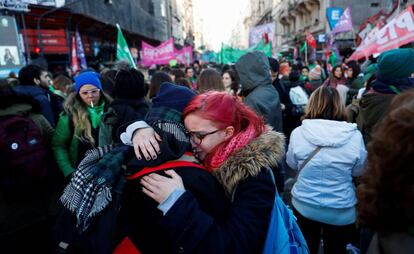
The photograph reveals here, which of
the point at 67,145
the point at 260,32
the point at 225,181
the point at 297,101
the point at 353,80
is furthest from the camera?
the point at 260,32

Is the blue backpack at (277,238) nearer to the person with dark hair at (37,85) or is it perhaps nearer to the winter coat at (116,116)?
the winter coat at (116,116)

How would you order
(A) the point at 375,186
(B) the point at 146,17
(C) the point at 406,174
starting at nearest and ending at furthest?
(C) the point at 406,174 < (A) the point at 375,186 < (B) the point at 146,17

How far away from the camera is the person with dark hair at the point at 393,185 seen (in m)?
0.93

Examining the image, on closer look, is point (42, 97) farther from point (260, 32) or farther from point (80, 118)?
point (260, 32)

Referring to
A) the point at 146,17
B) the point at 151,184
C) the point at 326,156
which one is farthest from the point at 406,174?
the point at 146,17

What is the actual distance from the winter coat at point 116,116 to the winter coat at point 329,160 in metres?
1.56

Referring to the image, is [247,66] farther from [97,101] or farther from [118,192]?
[118,192]

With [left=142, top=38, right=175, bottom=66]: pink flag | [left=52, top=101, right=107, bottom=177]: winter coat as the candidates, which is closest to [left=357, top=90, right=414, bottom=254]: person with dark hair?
[left=52, top=101, right=107, bottom=177]: winter coat

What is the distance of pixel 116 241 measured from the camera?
1227 mm

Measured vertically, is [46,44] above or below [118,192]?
above

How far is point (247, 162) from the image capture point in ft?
4.41

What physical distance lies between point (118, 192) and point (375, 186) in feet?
3.10

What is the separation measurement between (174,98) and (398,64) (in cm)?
240

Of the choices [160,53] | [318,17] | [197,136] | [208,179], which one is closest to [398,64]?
[197,136]
